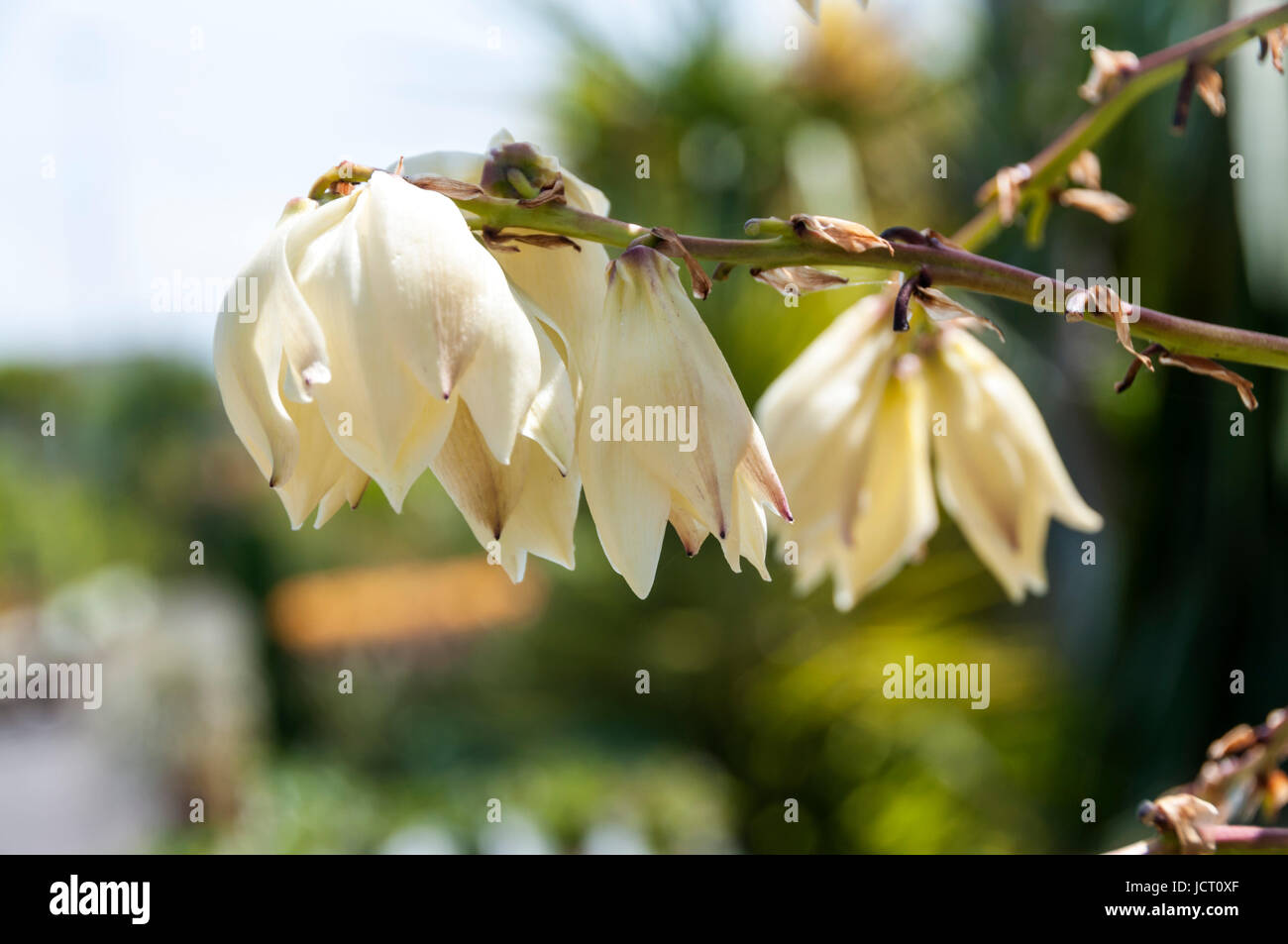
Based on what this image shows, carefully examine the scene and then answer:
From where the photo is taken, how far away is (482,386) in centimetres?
22

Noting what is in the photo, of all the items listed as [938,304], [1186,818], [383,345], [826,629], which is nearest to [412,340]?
[383,345]

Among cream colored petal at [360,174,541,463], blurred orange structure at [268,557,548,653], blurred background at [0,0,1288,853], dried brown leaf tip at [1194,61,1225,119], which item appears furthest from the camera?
blurred orange structure at [268,557,548,653]

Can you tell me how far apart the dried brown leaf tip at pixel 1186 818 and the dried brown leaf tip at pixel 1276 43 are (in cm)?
21

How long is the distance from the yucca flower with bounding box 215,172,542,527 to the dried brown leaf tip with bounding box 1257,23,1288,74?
238 millimetres

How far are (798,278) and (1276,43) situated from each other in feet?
0.59

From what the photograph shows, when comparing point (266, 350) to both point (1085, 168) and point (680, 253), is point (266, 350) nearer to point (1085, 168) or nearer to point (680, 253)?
point (680, 253)

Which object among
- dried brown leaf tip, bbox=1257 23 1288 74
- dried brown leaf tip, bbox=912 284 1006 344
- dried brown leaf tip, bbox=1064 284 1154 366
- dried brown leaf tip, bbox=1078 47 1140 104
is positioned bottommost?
dried brown leaf tip, bbox=1064 284 1154 366

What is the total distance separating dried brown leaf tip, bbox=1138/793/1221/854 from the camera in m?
0.26

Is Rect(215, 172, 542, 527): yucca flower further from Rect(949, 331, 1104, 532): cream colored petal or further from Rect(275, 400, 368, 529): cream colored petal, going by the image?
Rect(949, 331, 1104, 532): cream colored petal

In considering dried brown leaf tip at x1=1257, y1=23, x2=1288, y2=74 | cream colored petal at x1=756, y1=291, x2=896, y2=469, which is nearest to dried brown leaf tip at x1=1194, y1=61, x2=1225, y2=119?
dried brown leaf tip at x1=1257, y1=23, x2=1288, y2=74

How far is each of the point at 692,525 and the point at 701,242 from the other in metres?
0.07

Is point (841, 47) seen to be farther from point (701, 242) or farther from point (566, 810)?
point (701, 242)

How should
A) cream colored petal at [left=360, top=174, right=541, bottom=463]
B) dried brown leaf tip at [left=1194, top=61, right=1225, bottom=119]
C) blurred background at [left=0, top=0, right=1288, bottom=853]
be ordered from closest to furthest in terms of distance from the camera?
1. cream colored petal at [left=360, top=174, right=541, bottom=463]
2. dried brown leaf tip at [left=1194, top=61, right=1225, bottom=119]
3. blurred background at [left=0, top=0, right=1288, bottom=853]

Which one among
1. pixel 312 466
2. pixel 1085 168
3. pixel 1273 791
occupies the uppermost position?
pixel 1085 168
